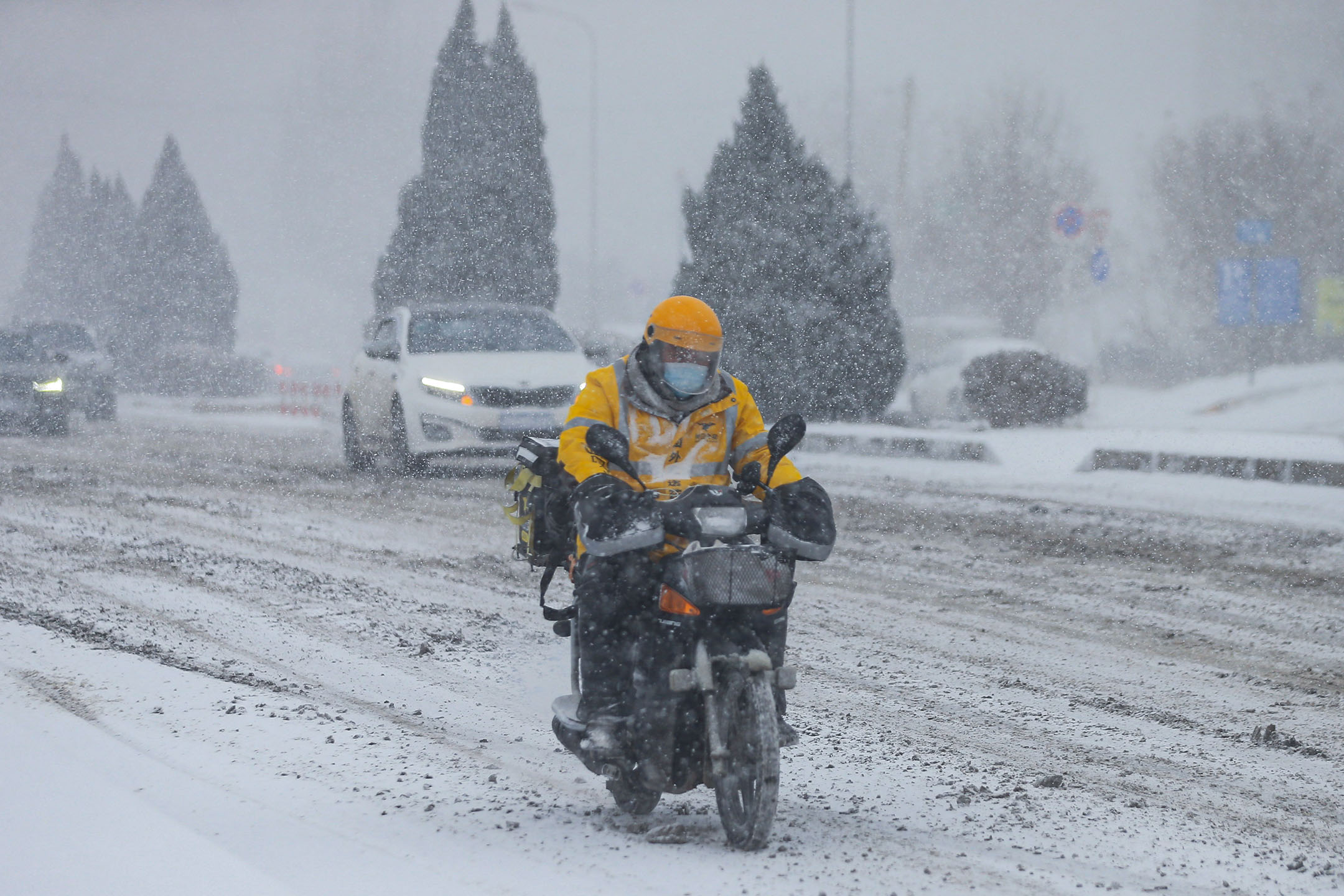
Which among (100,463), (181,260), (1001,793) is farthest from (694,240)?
(181,260)

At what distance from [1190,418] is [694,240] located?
39.2 ft

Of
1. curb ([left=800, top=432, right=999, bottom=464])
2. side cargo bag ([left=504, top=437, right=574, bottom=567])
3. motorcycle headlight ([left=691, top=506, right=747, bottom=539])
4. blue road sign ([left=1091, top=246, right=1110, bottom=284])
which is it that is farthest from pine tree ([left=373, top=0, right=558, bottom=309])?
motorcycle headlight ([left=691, top=506, right=747, bottom=539])

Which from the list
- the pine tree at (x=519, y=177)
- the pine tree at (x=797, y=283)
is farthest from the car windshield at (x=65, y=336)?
the pine tree at (x=519, y=177)

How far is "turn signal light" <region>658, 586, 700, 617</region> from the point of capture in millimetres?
4016

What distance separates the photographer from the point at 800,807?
4.50 metres

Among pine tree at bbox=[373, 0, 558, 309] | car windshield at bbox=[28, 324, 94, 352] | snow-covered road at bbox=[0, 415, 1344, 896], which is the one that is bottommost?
snow-covered road at bbox=[0, 415, 1344, 896]

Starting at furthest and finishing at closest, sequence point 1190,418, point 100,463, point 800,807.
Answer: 1. point 1190,418
2. point 100,463
3. point 800,807

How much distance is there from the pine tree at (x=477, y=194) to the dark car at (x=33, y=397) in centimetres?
1444

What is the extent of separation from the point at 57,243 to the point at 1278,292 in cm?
7098

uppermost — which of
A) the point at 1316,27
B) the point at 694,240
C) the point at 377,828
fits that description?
the point at 1316,27

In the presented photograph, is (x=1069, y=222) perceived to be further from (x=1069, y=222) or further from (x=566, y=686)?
(x=566, y=686)

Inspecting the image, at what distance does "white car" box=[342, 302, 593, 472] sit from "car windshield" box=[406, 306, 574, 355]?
1 centimetres

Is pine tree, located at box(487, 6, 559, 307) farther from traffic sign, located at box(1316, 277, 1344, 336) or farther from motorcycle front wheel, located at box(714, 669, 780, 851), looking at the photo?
motorcycle front wheel, located at box(714, 669, 780, 851)

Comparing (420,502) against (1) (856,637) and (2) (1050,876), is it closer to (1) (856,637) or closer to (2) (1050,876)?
(1) (856,637)
